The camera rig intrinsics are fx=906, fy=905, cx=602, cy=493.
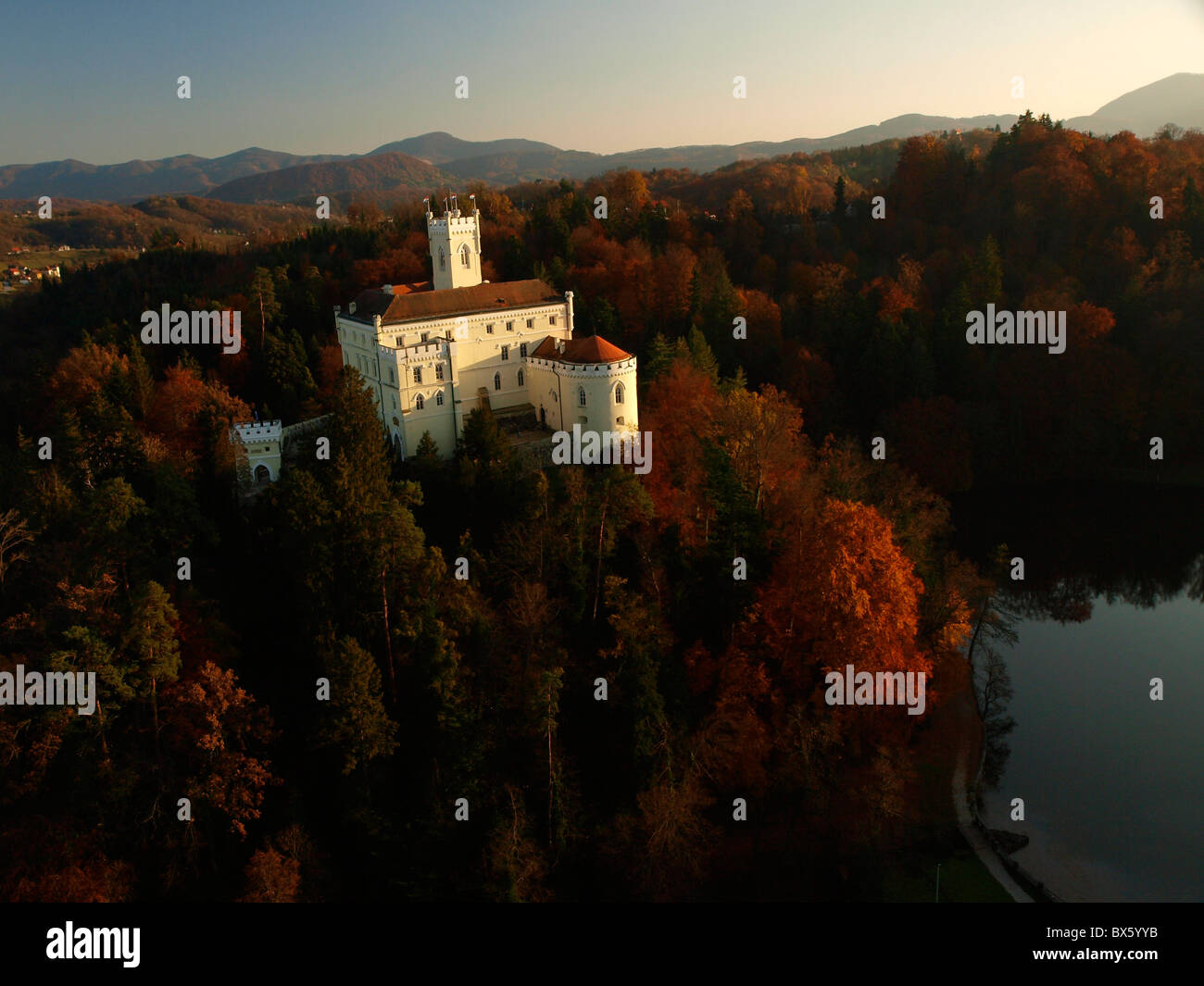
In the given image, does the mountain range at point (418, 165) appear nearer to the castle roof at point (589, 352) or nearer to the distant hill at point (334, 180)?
the distant hill at point (334, 180)

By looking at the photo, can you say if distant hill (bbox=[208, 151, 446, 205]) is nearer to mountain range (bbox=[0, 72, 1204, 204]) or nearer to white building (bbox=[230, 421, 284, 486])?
mountain range (bbox=[0, 72, 1204, 204])

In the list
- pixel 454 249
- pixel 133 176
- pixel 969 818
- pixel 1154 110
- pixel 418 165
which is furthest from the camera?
pixel 418 165

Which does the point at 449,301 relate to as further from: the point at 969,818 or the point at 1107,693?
the point at 1107,693

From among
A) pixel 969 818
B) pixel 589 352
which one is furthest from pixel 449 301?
pixel 969 818

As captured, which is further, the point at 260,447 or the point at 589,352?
the point at 589,352

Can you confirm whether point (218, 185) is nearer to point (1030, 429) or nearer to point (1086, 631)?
point (1030, 429)

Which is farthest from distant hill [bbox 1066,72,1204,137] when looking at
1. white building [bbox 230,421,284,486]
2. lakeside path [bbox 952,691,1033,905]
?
white building [bbox 230,421,284,486]
